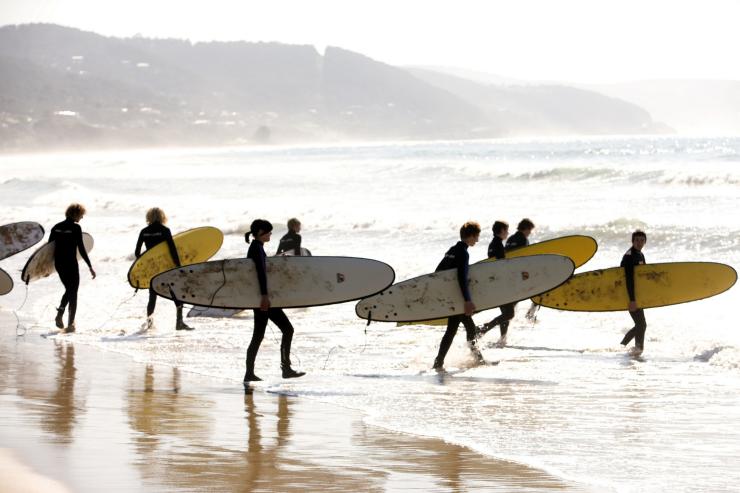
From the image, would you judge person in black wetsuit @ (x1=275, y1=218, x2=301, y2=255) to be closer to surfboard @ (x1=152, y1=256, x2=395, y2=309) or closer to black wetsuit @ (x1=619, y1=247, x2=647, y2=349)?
surfboard @ (x1=152, y1=256, x2=395, y2=309)

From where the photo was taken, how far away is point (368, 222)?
96.3 ft

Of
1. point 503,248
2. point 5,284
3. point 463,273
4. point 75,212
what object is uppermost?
point 75,212

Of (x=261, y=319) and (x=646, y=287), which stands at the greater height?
(x=646, y=287)

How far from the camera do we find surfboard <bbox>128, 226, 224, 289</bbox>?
515 inches

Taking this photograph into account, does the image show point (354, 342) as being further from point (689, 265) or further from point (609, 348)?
point (689, 265)

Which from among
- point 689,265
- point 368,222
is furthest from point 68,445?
point 368,222

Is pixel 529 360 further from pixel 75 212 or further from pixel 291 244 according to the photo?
pixel 75 212

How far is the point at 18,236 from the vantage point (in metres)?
15.2

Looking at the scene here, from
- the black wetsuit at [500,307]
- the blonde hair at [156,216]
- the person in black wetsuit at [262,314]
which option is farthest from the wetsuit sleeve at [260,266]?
the blonde hair at [156,216]

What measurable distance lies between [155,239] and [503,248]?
428 centimetres

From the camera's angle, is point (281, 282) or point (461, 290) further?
point (281, 282)

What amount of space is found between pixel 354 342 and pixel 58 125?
18355 cm

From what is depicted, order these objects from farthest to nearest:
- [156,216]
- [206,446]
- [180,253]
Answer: [180,253]
[156,216]
[206,446]

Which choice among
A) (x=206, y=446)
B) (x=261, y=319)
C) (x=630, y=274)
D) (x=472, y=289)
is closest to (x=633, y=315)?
(x=630, y=274)
